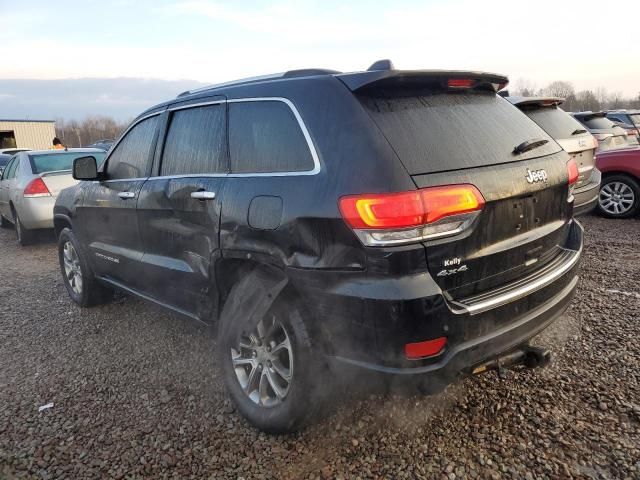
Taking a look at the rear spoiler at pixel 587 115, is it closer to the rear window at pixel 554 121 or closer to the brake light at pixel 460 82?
the rear window at pixel 554 121

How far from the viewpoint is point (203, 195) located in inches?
112

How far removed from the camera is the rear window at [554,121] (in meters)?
5.96

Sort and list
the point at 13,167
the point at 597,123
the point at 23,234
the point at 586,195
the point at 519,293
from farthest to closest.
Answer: the point at 597,123 → the point at 13,167 → the point at 23,234 → the point at 586,195 → the point at 519,293

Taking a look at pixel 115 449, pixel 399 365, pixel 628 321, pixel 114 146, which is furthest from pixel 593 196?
pixel 115 449

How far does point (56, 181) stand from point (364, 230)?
719 centimetres

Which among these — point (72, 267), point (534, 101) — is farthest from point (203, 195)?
point (534, 101)

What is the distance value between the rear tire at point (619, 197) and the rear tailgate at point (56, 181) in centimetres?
827

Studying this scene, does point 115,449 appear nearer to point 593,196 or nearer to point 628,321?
point 628,321

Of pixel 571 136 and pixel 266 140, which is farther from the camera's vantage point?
pixel 571 136

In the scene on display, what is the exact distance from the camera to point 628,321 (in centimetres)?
370

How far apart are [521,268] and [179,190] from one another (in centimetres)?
206

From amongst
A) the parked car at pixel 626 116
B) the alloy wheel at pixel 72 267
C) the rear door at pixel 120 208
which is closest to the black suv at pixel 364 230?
the rear door at pixel 120 208

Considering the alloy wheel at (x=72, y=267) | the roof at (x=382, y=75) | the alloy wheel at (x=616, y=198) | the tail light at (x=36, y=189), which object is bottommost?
the alloy wheel at (x=616, y=198)

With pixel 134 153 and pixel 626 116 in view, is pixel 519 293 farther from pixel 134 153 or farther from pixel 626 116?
pixel 626 116
